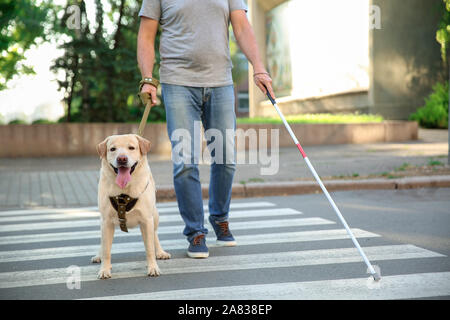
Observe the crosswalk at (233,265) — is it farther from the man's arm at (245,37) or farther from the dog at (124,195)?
the man's arm at (245,37)

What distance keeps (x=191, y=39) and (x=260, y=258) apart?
1915 millimetres

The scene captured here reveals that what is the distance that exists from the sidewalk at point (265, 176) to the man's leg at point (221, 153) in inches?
151

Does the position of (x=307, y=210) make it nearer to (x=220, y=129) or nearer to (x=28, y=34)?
(x=220, y=129)

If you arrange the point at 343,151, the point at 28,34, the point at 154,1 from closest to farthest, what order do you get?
the point at 154,1, the point at 343,151, the point at 28,34

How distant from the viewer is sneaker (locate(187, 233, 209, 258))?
473 cm

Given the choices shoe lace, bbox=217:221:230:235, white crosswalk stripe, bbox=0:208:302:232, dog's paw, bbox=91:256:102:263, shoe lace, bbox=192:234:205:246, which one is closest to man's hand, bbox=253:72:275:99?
shoe lace, bbox=217:221:230:235

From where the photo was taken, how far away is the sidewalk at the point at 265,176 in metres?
9.15

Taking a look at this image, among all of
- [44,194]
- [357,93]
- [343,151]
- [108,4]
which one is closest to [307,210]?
[44,194]

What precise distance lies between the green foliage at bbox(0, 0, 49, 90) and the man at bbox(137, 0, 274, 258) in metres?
9.85

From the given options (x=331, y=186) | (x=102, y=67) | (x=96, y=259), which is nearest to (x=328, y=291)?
(x=96, y=259)

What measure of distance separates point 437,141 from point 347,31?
411 inches

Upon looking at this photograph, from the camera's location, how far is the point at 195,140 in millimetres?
4871

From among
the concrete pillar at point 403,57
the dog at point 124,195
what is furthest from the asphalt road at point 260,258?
the concrete pillar at point 403,57

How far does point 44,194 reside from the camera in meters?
9.30
